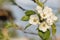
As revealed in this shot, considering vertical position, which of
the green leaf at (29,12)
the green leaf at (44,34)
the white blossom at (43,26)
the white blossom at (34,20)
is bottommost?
the green leaf at (44,34)

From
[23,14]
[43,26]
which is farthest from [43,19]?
[23,14]

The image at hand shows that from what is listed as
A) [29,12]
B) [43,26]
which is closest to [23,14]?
[29,12]

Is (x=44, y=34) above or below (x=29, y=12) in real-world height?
below

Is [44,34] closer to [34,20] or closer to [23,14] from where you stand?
[34,20]

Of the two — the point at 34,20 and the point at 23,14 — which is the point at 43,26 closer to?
the point at 34,20

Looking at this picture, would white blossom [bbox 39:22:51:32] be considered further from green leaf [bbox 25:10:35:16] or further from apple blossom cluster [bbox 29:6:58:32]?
green leaf [bbox 25:10:35:16]

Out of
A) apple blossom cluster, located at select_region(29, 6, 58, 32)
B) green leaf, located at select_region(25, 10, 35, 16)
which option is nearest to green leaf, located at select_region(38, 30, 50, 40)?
apple blossom cluster, located at select_region(29, 6, 58, 32)

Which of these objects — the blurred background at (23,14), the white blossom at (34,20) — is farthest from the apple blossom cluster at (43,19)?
the blurred background at (23,14)

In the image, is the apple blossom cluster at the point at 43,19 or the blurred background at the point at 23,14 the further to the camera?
the blurred background at the point at 23,14

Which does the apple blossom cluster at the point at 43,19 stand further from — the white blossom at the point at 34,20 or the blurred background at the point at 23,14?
the blurred background at the point at 23,14
